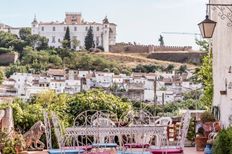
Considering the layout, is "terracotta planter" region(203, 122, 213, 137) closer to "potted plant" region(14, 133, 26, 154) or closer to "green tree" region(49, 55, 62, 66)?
"potted plant" region(14, 133, 26, 154)

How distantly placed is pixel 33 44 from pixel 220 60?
395 ft

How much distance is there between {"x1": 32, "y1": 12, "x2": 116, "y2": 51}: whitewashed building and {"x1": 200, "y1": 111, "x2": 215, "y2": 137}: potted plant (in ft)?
391

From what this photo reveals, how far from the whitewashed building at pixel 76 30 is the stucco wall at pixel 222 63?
388 ft

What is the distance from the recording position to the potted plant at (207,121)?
Result: 10039 millimetres

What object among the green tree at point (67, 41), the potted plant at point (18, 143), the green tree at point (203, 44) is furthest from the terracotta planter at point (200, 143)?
the green tree at point (67, 41)

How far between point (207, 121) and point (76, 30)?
125558mm

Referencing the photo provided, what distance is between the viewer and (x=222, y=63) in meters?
10.5

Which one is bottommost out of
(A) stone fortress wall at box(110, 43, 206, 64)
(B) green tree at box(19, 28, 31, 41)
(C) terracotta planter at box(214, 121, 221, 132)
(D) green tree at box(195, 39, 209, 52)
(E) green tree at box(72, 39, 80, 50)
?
(C) terracotta planter at box(214, 121, 221, 132)

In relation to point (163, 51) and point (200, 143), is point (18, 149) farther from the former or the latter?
point (163, 51)

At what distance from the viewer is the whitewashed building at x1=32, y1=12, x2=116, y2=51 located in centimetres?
13312

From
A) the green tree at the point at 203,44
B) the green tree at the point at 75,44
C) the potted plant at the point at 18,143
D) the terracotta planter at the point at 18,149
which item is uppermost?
the green tree at the point at 75,44

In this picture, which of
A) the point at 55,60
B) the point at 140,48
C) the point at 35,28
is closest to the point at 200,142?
the point at 55,60

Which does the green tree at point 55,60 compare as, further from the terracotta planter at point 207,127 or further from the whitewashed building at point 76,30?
the terracotta planter at point 207,127

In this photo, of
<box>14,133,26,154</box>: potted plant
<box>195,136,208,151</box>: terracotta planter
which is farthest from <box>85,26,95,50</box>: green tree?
<box>14,133,26,154</box>: potted plant
